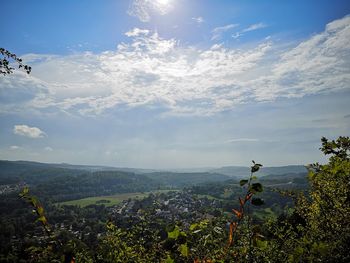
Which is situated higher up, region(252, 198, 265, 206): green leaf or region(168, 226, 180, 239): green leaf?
region(252, 198, 265, 206): green leaf

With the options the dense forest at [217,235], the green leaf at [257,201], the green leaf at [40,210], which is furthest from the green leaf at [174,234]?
the green leaf at [40,210]

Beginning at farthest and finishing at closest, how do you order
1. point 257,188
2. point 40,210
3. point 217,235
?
point 217,235 < point 40,210 < point 257,188

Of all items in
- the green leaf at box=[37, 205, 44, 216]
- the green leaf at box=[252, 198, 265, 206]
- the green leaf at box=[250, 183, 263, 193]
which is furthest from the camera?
the green leaf at box=[37, 205, 44, 216]

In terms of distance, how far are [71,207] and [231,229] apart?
203 meters

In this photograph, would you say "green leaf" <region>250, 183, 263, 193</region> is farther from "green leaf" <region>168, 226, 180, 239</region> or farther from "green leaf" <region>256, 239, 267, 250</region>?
"green leaf" <region>168, 226, 180, 239</region>

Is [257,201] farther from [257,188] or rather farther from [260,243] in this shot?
[260,243]

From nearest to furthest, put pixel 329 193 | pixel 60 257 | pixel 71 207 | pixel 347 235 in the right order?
1. pixel 60 257
2. pixel 347 235
3. pixel 329 193
4. pixel 71 207

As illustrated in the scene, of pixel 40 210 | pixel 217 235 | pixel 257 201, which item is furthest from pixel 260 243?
pixel 40 210

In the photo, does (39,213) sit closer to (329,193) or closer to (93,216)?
(329,193)

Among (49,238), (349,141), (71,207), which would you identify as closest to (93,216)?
(71,207)

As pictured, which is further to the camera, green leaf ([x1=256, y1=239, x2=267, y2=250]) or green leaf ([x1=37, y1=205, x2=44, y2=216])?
green leaf ([x1=37, y1=205, x2=44, y2=216])

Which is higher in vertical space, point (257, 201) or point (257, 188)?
point (257, 188)

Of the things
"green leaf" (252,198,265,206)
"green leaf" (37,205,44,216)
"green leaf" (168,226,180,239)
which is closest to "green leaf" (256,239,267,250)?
"green leaf" (252,198,265,206)

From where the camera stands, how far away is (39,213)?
3.58m
